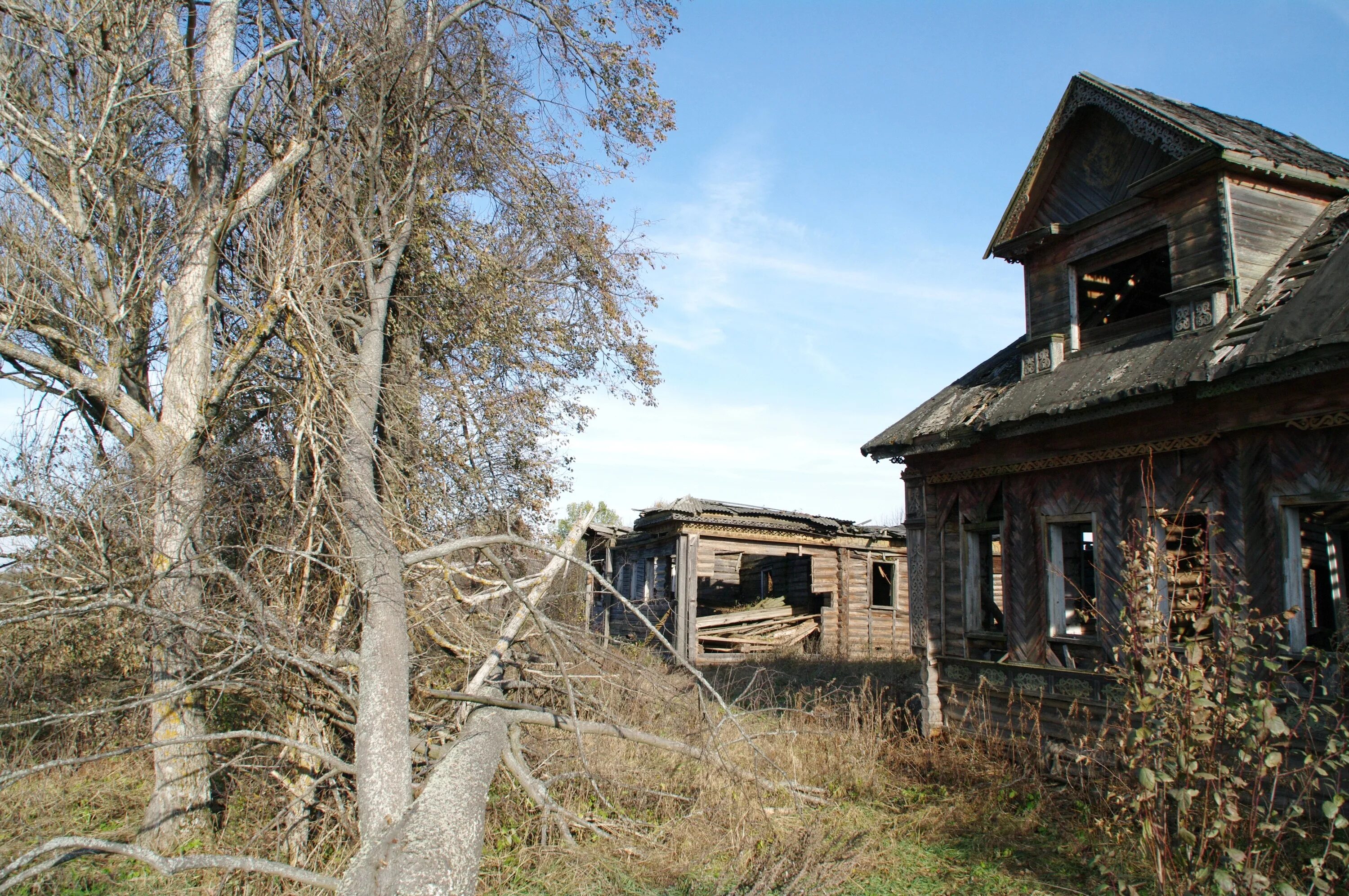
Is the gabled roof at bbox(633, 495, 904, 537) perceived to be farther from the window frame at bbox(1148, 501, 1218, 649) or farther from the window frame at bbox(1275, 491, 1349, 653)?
the window frame at bbox(1275, 491, 1349, 653)

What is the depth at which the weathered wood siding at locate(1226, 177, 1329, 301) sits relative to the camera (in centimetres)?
751

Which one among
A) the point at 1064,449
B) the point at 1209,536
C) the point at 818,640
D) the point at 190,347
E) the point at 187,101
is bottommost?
the point at 818,640

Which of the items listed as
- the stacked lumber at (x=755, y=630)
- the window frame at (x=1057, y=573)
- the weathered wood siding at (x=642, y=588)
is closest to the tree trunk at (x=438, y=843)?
the window frame at (x=1057, y=573)

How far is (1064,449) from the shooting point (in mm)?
8469

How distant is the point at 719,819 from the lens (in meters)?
6.56

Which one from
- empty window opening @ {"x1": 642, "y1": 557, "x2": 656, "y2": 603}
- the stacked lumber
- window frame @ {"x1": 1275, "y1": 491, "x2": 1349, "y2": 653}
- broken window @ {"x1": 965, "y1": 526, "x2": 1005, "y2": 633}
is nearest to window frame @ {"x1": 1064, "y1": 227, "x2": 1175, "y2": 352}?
window frame @ {"x1": 1275, "y1": 491, "x2": 1349, "y2": 653}

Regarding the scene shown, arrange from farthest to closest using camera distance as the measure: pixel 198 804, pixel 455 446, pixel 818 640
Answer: pixel 818 640 → pixel 455 446 → pixel 198 804

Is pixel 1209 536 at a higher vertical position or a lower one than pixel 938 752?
higher

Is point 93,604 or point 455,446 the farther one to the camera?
point 455,446

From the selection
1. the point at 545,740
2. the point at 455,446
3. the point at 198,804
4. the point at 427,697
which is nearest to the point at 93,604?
the point at 198,804

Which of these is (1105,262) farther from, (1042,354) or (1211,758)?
(1211,758)

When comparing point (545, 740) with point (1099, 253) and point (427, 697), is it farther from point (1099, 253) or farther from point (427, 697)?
point (1099, 253)

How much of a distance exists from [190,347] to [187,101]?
2.21m

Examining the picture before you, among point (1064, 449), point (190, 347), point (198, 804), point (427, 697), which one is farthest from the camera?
point (1064, 449)
